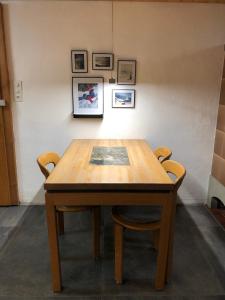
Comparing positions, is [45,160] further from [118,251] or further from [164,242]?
[164,242]

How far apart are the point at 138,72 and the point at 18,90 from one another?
136cm

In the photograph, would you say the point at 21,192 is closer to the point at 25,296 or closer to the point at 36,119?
the point at 36,119

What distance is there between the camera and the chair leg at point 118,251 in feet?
5.63

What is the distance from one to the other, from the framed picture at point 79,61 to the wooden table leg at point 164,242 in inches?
71.1

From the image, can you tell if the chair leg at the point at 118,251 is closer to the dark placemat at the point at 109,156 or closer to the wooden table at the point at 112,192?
the wooden table at the point at 112,192

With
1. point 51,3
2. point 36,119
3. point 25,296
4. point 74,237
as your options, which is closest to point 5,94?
point 36,119

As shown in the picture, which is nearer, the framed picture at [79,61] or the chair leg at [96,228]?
the chair leg at [96,228]

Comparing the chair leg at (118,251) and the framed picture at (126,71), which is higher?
the framed picture at (126,71)

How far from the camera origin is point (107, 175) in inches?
65.2

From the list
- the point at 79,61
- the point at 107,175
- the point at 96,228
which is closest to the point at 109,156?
the point at 107,175

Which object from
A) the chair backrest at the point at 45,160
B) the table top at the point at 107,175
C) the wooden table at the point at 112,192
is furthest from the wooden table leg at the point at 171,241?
the chair backrest at the point at 45,160

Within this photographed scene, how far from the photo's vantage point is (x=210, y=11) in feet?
8.57

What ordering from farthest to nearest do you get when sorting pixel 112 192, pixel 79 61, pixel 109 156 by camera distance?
pixel 79 61 < pixel 109 156 < pixel 112 192

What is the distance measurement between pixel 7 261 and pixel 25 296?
0.44m
